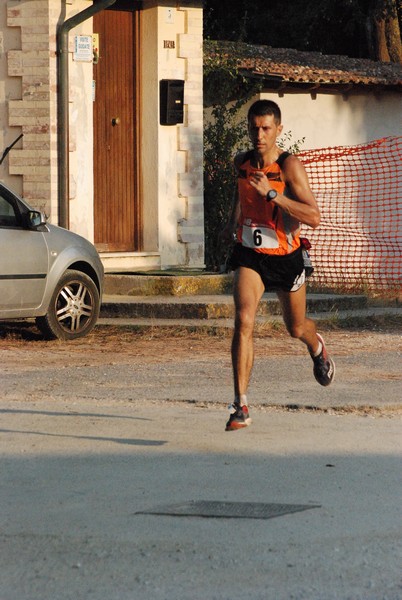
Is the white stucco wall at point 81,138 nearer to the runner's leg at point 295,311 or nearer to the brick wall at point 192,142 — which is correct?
the brick wall at point 192,142

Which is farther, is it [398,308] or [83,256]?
[398,308]

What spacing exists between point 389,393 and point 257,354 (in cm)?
285

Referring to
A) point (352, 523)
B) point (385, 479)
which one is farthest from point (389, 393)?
point (352, 523)

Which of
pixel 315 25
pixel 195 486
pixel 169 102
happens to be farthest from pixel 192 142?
pixel 315 25

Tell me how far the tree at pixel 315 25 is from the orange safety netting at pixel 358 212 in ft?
24.4

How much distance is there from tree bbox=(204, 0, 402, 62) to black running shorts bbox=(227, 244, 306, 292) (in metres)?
21.7

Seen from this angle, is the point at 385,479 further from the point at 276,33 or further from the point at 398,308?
the point at 276,33

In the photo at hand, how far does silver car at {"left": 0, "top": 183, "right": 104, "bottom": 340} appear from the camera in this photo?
1345 cm

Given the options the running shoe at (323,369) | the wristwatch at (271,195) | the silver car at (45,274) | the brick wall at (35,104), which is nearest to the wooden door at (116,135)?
the brick wall at (35,104)

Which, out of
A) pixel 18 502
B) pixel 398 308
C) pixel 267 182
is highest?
pixel 267 182

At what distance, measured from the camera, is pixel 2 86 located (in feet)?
54.7

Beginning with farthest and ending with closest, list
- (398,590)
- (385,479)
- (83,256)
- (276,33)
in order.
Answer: (276,33), (83,256), (385,479), (398,590)

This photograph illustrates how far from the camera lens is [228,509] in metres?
6.50

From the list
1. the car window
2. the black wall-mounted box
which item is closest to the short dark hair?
the car window
